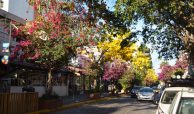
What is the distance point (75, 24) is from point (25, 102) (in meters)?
7.74

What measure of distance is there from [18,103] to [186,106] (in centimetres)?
1390

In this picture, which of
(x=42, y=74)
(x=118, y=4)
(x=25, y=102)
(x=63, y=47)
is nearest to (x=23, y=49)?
(x=63, y=47)

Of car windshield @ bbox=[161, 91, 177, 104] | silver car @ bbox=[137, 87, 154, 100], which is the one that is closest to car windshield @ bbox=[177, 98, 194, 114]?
car windshield @ bbox=[161, 91, 177, 104]

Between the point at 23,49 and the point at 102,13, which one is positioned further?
the point at 23,49

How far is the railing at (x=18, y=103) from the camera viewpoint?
66.2 ft

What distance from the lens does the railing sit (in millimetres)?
20172

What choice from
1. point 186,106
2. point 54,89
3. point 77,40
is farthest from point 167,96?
point 54,89

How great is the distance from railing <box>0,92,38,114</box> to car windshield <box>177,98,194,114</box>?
1188 centimetres

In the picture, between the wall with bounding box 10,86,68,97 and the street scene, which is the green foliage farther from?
the wall with bounding box 10,86,68,97

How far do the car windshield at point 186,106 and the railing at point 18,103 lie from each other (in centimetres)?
1188

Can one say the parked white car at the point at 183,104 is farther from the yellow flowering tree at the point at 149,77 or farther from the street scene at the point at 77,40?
the yellow flowering tree at the point at 149,77

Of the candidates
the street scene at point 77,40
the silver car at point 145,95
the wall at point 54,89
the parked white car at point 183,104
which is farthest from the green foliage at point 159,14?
the silver car at point 145,95

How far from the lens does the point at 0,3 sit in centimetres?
4031

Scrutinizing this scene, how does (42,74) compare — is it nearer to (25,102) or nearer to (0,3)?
(0,3)
